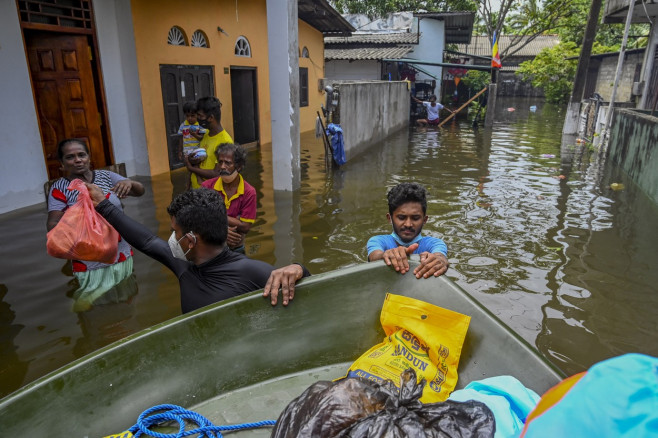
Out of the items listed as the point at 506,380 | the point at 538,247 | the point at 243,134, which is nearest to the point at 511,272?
the point at 538,247

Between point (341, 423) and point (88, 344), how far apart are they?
110 inches

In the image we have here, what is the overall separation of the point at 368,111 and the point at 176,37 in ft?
17.4

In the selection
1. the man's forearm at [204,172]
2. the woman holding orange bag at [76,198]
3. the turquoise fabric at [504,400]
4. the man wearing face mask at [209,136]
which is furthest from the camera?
the man wearing face mask at [209,136]

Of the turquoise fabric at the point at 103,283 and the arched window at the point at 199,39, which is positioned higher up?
the arched window at the point at 199,39

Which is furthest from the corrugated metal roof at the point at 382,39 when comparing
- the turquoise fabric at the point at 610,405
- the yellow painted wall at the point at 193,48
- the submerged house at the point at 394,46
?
the turquoise fabric at the point at 610,405

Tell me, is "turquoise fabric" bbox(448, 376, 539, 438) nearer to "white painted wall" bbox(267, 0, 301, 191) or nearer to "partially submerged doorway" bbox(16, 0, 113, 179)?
"white painted wall" bbox(267, 0, 301, 191)

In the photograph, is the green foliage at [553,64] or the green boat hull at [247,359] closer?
the green boat hull at [247,359]

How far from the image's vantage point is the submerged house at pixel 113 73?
586cm

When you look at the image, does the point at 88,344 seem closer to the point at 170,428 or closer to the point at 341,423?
the point at 170,428

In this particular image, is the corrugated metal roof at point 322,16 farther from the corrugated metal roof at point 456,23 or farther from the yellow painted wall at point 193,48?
the corrugated metal roof at point 456,23

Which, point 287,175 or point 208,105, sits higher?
point 208,105

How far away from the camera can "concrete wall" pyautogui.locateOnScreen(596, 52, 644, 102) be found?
48.5 feet

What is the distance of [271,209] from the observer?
6.60m

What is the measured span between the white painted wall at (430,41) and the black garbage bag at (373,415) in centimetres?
2109
